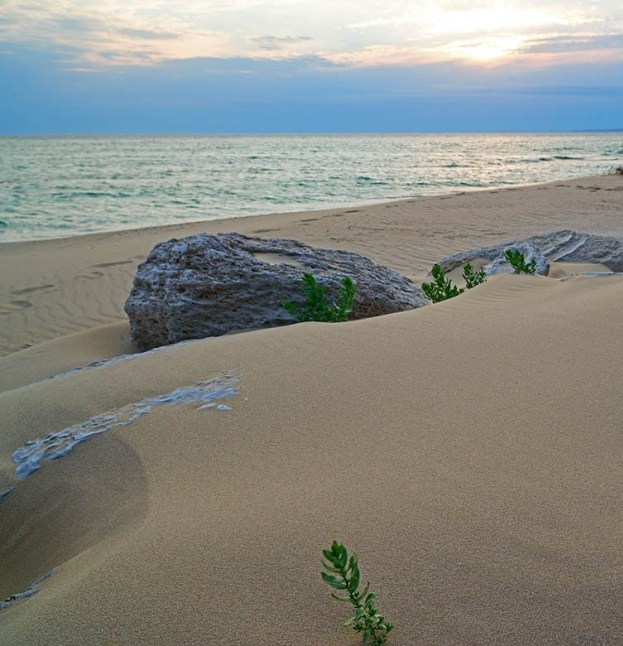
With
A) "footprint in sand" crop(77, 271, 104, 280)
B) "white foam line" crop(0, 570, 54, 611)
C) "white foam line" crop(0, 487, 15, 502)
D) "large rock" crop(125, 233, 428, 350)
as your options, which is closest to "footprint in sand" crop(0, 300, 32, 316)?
"footprint in sand" crop(77, 271, 104, 280)

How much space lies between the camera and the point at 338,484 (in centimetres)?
172

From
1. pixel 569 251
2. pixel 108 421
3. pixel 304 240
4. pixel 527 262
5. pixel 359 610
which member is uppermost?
pixel 359 610

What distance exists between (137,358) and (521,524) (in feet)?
6.99

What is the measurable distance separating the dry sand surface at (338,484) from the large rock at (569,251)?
11.7 feet

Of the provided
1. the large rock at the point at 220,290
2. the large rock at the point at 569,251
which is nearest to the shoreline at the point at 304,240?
the large rock at the point at 569,251

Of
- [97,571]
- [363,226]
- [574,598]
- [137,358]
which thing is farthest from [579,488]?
[363,226]

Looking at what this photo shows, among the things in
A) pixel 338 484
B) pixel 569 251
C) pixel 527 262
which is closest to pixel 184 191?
pixel 569 251

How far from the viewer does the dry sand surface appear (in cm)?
128

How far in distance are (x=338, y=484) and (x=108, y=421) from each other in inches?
39.7

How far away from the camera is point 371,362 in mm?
2521

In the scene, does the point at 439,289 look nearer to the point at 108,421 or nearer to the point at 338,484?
the point at 108,421

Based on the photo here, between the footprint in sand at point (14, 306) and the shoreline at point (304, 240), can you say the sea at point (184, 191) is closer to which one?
the shoreline at point (304, 240)

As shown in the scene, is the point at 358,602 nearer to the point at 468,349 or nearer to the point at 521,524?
the point at 521,524

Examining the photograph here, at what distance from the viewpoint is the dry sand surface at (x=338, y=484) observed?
4.19 feet
